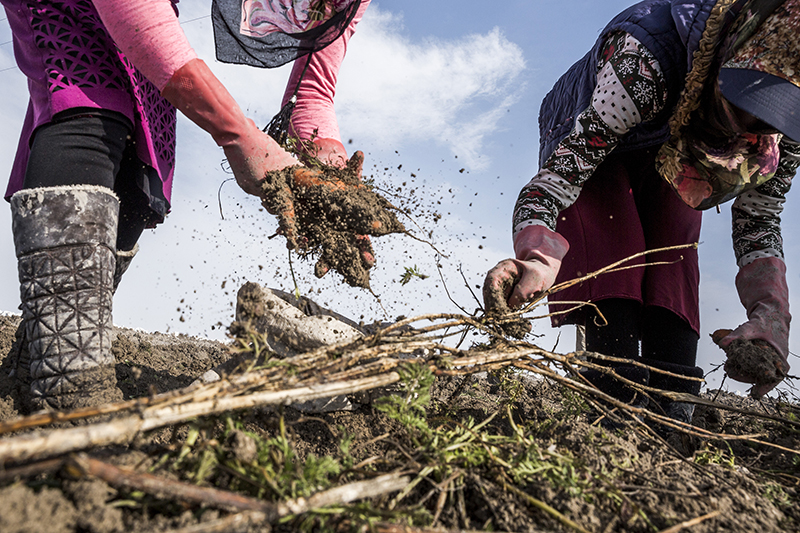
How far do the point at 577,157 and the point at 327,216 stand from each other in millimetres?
1288

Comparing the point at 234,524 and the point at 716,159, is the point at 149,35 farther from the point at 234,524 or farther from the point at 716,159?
the point at 716,159

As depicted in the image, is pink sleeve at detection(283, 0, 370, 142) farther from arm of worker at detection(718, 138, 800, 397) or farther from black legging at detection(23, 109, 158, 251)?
arm of worker at detection(718, 138, 800, 397)

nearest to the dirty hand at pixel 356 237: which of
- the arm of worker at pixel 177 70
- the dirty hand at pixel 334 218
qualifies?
the dirty hand at pixel 334 218

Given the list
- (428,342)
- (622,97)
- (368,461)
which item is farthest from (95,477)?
(622,97)

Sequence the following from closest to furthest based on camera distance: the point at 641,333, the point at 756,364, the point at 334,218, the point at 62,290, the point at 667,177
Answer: the point at 62,290 < the point at 334,218 < the point at 756,364 < the point at 667,177 < the point at 641,333

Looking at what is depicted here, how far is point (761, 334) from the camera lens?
84.9 inches

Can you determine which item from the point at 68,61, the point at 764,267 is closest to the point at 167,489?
the point at 68,61

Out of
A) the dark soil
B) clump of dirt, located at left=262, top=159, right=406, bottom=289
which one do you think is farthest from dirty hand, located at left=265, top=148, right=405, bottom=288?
the dark soil

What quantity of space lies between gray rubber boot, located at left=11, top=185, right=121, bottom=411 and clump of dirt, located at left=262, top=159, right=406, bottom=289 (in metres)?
0.74

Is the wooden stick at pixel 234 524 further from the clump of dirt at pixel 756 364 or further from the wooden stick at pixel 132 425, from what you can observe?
the clump of dirt at pixel 756 364

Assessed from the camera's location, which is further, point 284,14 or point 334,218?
point 284,14

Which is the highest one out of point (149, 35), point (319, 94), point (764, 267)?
point (319, 94)

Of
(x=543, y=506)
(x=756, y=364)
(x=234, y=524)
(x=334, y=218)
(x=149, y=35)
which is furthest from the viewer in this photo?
(x=756, y=364)

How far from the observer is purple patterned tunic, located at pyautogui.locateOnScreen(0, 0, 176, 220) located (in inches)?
73.0
